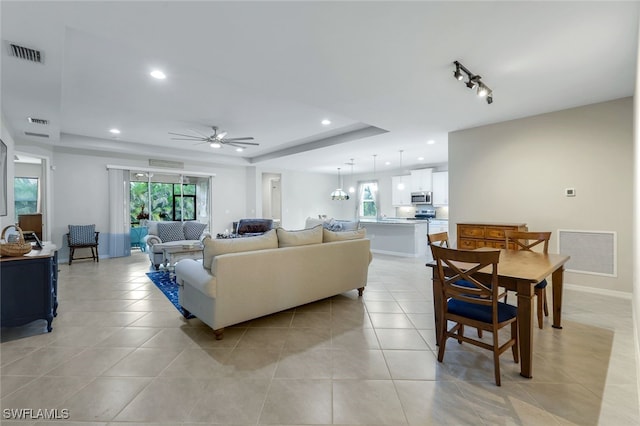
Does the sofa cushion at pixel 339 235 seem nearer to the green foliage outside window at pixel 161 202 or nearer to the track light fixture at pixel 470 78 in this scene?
the track light fixture at pixel 470 78

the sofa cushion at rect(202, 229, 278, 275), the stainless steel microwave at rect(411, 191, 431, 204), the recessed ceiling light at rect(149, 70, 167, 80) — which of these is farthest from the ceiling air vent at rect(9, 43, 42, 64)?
the stainless steel microwave at rect(411, 191, 431, 204)

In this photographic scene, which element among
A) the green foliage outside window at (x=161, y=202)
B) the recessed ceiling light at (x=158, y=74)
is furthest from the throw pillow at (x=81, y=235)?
the recessed ceiling light at (x=158, y=74)

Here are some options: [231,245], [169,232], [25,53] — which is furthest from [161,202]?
[231,245]

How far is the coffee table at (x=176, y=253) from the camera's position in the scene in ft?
16.7

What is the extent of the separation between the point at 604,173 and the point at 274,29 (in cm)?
460

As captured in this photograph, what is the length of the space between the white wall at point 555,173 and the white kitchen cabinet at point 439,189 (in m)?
3.53

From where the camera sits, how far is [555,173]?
411 centimetres

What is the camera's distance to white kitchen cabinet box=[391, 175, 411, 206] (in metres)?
9.43

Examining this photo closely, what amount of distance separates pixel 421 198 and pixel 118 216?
8536 millimetres

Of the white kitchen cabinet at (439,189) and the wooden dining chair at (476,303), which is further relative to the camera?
the white kitchen cabinet at (439,189)

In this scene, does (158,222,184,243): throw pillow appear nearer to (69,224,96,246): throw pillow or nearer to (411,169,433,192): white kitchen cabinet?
(69,224,96,246): throw pillow

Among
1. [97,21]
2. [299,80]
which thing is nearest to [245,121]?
[299,80]

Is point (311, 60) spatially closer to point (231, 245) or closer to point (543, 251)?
A: point (231, 245)

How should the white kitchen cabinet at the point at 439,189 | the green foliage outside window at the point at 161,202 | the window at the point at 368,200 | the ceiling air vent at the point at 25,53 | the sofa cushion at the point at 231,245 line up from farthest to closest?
the window at the point at 368,200
the white kitchen cabinet at the point at 439,189
the green foliage outside window at the point at 161,202
the sofa cushion at the point at 231,245
the ceiling air vent at the point at 25,53
